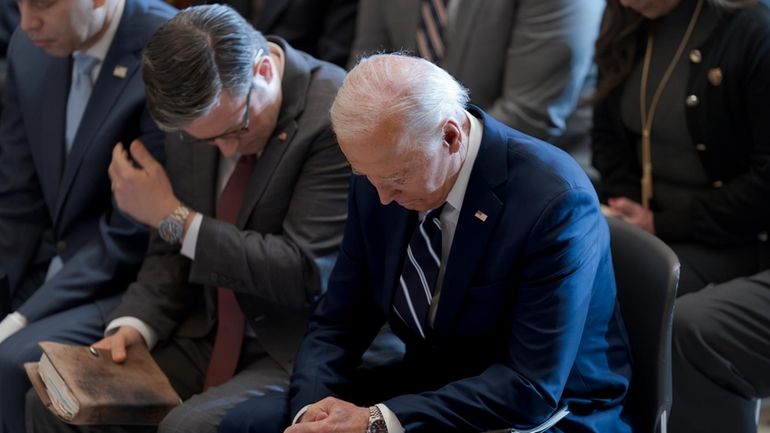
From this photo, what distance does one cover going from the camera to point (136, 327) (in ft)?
8.91

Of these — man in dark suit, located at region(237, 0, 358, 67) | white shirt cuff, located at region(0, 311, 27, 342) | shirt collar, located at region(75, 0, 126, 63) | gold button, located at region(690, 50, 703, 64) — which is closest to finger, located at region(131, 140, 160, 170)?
shirt collar, located at region(75, 0, 126, 63)

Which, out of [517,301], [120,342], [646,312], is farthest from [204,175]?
[646,312]

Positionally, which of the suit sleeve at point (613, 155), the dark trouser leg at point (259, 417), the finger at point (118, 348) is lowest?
the finger at point (118, 348)

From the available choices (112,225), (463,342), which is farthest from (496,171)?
(112,225)

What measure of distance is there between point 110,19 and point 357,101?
4.15 ft

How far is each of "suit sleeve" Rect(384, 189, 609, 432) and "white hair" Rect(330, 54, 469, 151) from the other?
276mm

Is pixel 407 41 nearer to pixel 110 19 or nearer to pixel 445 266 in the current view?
pixel 110 19

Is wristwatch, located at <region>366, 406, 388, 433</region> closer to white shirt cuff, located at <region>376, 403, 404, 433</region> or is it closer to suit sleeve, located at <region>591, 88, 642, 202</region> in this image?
white shirt cuff, located at <region>376, 403, 404, 433</region>

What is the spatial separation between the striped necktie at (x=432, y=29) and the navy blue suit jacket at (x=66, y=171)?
91 cm

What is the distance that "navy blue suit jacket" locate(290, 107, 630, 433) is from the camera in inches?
78.7

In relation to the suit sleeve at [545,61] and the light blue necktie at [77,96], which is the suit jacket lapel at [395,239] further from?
the suit sleeve at [545,61]

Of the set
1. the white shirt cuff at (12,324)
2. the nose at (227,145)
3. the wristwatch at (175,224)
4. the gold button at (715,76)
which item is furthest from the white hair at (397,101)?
the white shirt cuff at (12,324)

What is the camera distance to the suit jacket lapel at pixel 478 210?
2.06 m

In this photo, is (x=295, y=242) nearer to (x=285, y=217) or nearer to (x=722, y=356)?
(x=285, y=217)
